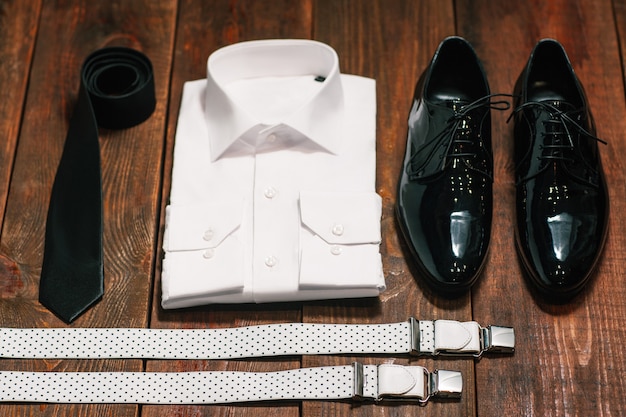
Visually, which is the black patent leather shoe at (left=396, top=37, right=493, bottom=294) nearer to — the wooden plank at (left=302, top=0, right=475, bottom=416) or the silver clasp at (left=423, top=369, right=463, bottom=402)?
the wooden plank at (left=302, top=0, right=475, bottom=416)

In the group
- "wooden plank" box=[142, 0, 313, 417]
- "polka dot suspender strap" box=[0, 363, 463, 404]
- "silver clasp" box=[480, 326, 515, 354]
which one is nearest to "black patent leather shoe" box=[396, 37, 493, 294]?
"silver clasp" box=[480, 326, 515, 354]

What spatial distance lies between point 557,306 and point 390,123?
1.85ft

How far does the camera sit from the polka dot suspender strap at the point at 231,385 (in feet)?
4.79

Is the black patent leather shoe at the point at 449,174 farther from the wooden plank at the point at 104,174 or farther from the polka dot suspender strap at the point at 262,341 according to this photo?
the wooden plank at the point at 104,174

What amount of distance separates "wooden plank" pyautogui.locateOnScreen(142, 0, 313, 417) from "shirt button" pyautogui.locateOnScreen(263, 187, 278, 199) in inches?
9.0

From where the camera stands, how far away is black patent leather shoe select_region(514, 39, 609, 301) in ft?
4.93

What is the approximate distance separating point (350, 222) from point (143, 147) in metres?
0.55

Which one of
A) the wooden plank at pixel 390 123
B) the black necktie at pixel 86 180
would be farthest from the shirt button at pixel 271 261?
the black necktie at pixel 86 180

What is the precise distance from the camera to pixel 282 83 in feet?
5.72

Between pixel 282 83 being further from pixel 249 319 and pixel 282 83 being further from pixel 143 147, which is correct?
pixel 249 319

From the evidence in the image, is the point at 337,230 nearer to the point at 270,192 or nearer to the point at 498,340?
the point at 270,192

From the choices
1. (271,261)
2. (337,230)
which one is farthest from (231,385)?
(337,230)

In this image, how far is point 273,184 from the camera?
1.61 m

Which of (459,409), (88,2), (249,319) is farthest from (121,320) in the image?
(88,2)
